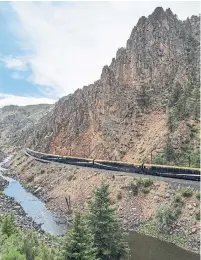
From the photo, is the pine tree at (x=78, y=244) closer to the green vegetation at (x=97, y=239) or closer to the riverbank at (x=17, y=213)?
the green vegetation at (x=97, y=239)

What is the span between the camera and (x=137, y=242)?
1704 inches

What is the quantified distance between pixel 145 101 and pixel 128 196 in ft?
84.4

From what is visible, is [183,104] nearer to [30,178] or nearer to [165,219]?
[165,219]

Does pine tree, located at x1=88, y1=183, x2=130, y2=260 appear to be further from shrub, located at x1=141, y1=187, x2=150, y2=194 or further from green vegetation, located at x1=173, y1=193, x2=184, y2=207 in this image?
shrub, located at x1=141, y1=187, x2=150, y2=194

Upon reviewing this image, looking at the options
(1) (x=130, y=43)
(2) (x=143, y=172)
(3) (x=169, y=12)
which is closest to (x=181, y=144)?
(2) (x=143, y=172)

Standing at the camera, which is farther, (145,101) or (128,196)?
(145,101)

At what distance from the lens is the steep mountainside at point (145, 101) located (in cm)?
6519

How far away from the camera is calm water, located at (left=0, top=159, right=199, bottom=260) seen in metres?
39.1

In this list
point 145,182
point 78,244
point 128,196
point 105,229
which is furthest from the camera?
point 128,196

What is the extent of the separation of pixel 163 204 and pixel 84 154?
35.2 metres

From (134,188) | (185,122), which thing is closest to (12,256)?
(134,188)

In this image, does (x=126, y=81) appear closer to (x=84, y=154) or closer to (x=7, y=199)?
(x=84, y=154)

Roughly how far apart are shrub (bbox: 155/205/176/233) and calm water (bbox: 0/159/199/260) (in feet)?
6.60

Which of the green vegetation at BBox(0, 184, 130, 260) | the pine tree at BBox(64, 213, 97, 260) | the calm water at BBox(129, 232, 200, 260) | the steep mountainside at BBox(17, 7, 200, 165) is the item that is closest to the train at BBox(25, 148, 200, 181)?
the steep mountainside at BBox(17, 7, 200, 165)
